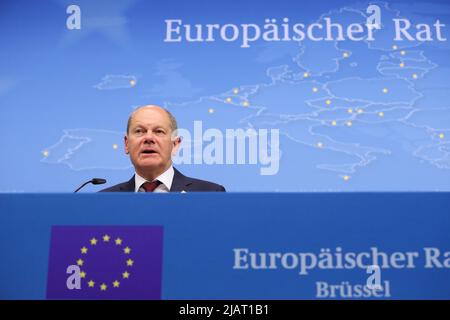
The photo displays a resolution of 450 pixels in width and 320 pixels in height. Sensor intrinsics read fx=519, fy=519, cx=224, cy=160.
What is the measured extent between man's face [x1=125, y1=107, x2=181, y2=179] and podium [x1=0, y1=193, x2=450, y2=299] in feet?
4.66

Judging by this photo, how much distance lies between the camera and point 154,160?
103 inches

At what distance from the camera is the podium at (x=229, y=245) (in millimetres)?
1161

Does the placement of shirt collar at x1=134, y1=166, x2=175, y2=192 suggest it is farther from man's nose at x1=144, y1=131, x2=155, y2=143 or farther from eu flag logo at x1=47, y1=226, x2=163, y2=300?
eu flag logo at x1=47, y1=226, x2=163, y2=300

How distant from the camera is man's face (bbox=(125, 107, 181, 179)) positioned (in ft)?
8.57

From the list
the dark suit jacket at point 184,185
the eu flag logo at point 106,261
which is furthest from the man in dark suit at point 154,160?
the eu flag logo at point 106,261

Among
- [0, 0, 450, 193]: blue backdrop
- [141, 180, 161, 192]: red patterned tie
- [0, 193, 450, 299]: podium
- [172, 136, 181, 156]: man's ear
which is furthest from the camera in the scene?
[0, 0, 450, 193]: blue backdrop

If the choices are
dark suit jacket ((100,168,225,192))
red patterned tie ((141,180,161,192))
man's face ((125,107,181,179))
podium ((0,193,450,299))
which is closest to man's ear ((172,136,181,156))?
man's face ((125,107,181,179))

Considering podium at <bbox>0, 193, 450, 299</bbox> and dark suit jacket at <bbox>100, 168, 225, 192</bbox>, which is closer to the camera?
podium at <bbox>0, 193, 450, 299</bbox>

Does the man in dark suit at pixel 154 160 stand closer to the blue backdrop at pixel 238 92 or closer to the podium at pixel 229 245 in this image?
the blue backdrop at pixel 238 92

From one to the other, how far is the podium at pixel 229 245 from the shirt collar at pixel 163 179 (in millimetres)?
Answer: 1363

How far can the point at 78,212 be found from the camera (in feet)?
3.90

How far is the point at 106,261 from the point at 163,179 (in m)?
1.42

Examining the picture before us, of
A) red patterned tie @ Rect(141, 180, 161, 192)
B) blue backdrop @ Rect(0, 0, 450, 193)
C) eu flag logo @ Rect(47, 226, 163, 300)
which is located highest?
blue backdrop @ Rect(0, 0, 450, 193)
